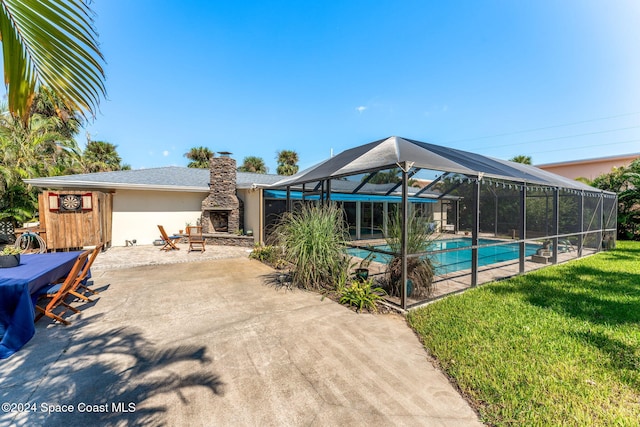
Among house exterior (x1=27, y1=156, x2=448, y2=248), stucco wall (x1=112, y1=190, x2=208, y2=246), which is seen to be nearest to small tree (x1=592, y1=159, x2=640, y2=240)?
house exterior (x1=27, y1=156, x2=448, y2=248)

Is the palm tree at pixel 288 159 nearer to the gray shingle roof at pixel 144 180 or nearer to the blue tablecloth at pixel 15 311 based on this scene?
the gray shingle roof at pixel 144 180

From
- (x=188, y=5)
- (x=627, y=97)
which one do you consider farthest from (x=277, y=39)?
(x=627, y=97)

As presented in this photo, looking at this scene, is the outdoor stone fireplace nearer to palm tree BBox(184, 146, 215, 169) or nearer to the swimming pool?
the swimming pool

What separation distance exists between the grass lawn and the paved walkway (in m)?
0.41

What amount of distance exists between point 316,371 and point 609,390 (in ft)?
11.3

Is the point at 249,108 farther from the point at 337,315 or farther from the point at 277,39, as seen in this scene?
the point at 337,315

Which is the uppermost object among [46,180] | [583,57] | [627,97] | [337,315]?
[583,57]

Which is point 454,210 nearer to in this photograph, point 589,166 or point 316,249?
point 589,166

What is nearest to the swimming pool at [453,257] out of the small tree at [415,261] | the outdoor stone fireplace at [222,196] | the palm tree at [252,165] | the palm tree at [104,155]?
the small tree at [415,261]

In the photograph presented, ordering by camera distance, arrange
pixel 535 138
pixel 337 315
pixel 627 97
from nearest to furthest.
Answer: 1. pixel 337 315
2. pixel 627 97
3. pixel 535 138

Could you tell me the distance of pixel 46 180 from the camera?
1176 cm

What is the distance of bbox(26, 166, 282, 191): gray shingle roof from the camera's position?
12.0 metres

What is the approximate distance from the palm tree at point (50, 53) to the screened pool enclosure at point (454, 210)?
4827mm

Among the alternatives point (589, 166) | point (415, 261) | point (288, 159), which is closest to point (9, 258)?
point (415, 261)
